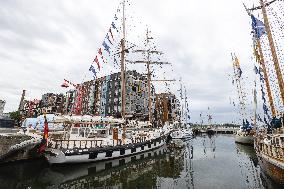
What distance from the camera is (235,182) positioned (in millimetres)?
18203

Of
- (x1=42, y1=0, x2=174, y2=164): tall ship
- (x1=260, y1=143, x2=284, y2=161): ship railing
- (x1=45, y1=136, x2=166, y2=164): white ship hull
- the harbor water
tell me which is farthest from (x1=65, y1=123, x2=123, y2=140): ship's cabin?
(x1=260, y1=143, x2=284, y2=161): ship railing

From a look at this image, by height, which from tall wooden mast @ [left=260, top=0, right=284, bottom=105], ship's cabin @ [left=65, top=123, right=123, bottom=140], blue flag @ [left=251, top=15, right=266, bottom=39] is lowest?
ship's cabin @ [left=65, top=123, right=123, bottom=140]

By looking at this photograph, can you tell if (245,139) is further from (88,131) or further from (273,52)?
(88,131)

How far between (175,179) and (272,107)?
10.9 metres

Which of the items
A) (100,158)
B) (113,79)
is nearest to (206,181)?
(100,158)

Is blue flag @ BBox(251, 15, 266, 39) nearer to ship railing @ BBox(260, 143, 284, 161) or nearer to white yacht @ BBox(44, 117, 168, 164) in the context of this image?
ship railing @ BBox(260, 143, 284, 161)

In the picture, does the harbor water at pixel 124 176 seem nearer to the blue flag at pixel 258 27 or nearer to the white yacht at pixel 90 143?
the white yacht at pixel 90 143

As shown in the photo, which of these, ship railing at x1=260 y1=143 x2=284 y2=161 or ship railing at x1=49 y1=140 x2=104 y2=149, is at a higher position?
ship railing at x1=49 y1=140 x2=104 y2=149

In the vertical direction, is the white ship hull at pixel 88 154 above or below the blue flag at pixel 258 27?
below

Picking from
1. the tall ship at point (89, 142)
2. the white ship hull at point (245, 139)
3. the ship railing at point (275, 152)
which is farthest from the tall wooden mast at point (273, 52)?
the white ship hull at point (245, 139)

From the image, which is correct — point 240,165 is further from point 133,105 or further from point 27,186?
point 133,105

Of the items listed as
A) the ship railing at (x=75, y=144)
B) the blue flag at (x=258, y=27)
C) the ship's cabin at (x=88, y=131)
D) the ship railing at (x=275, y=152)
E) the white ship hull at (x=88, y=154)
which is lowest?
the white ship hull at (x=88, y=154)

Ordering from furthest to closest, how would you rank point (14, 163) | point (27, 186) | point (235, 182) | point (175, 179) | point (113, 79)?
point (113, 79) → point (14, 163) → point (175, 179) → point (235, 182) → point (27, 186)

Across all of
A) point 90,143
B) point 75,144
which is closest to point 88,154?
point 75,144
